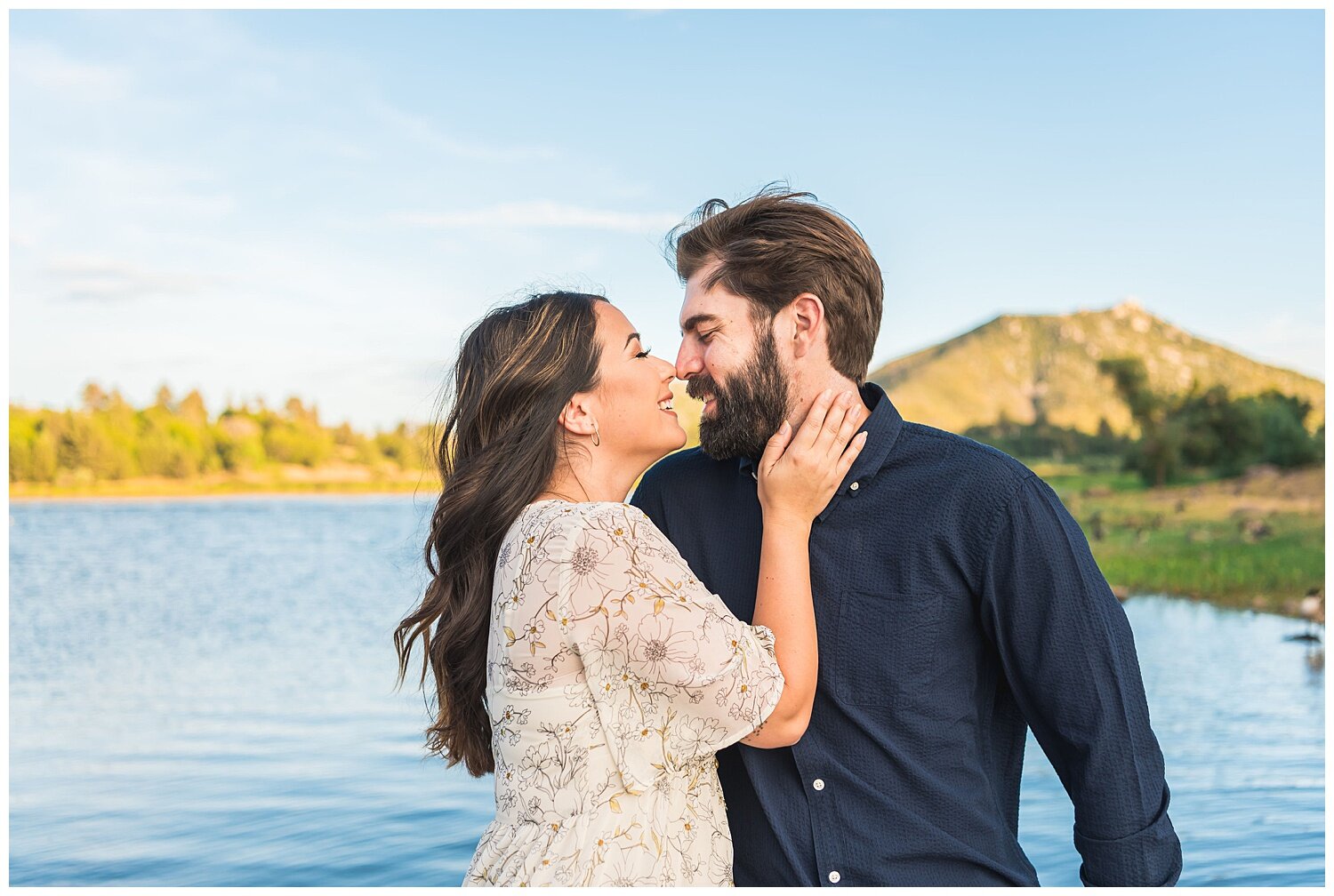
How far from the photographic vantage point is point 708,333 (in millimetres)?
2289

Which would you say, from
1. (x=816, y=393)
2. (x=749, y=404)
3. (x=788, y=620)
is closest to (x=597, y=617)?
(x=788, y=620)

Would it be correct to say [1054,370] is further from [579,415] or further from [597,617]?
[597,617]

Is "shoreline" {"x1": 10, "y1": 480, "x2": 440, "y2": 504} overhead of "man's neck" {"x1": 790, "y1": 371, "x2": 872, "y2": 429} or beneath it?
beneath

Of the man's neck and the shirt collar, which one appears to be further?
the man's neck

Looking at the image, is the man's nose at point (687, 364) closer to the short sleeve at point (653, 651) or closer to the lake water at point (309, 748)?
the short sleeve at point (653, 651)

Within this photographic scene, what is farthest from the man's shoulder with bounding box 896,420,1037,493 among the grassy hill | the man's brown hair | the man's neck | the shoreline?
the shoreline

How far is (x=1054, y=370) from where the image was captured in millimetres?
36562

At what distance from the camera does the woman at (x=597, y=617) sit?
1803 millimetres

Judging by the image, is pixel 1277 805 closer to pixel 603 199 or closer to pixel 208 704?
pixel 208 704

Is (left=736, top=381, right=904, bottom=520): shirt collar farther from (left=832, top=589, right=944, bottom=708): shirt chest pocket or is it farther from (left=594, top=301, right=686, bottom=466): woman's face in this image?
(left=594, top=301, right=686, bottom=466): woman's face

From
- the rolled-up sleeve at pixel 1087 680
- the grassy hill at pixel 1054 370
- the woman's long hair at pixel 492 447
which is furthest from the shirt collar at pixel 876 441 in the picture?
the grassy hill at pixel 1054 370

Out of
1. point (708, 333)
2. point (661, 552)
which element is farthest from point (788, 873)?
point (708, 333)

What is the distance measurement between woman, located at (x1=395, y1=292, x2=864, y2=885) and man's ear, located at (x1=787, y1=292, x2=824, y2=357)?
6.5 inches

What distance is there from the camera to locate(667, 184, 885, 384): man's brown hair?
88.9 inches
